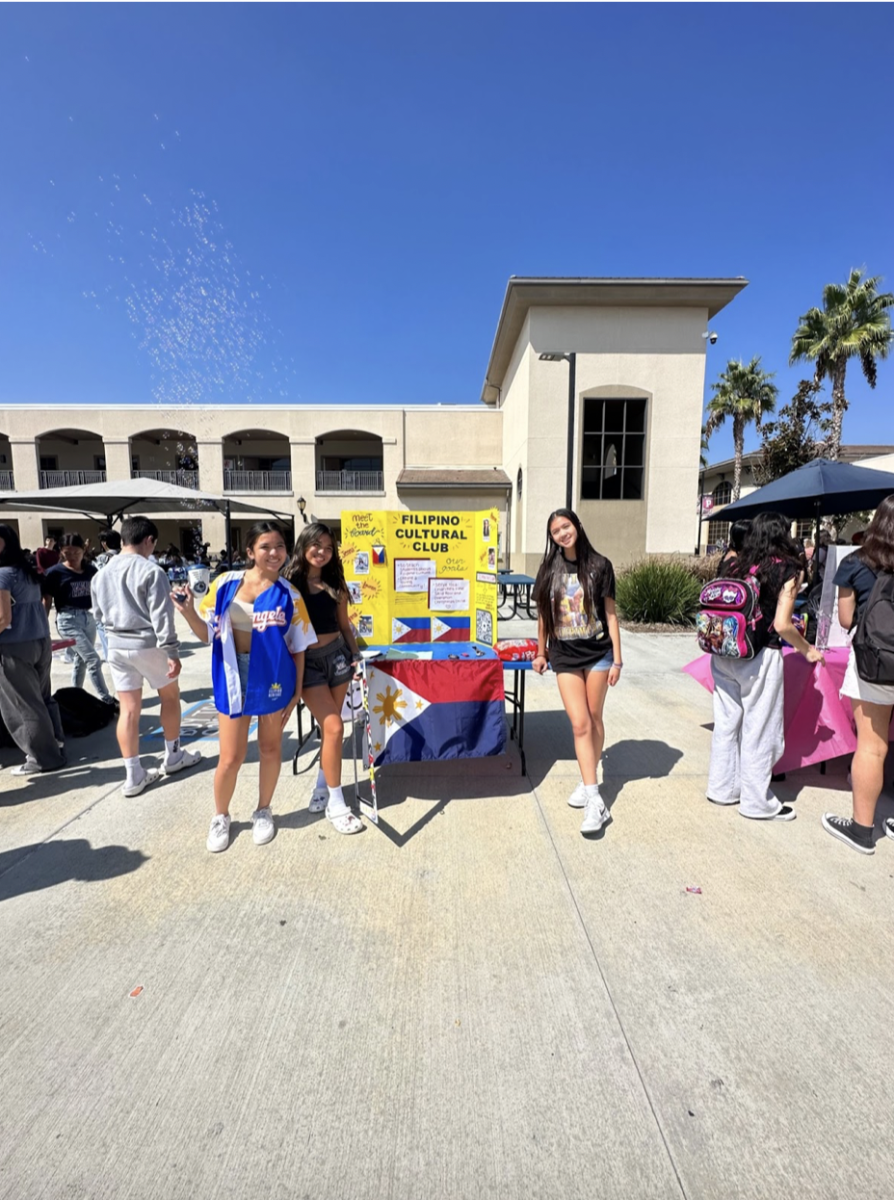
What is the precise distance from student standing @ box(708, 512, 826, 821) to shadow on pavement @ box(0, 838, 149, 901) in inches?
139

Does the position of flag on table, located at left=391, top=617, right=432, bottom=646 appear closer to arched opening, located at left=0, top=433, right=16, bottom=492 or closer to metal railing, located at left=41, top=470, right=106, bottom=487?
metal railing, located at left=41, top=470, right=106, bottom=487

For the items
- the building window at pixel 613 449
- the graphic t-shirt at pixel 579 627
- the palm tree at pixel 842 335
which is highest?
the palm tree at pixel 842 335

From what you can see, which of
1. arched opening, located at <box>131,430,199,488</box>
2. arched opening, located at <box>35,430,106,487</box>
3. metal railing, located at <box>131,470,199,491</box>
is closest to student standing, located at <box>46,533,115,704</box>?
arched opening, located at <box>131,430,199,488</box>

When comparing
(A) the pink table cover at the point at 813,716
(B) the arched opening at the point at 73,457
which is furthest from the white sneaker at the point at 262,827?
(B) the arched opening at the point at 73,457

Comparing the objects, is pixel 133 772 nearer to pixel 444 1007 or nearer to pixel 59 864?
pixel 59 864

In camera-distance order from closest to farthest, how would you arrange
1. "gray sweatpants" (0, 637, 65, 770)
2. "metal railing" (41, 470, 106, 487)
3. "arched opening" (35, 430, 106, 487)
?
1. "gray sweatpants" (0, 637, 65, 770)
2. "metal railing" (41, 470, 106, 487)
3. "arched opening" (35, 430, 106, 487)

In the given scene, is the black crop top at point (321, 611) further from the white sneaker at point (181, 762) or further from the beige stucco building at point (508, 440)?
the beige stucco building at point (508, 440)

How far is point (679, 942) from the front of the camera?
7.72 ft

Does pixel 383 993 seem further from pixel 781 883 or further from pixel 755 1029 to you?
pixel 781 883

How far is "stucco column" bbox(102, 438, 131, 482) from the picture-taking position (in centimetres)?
2703

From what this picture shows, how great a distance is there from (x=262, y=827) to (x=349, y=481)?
26.3m

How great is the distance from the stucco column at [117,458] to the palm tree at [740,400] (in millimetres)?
31852

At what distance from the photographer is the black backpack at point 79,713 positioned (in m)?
4.91

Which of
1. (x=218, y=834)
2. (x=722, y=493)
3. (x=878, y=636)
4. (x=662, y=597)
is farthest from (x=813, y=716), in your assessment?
(x=722, y=493)
